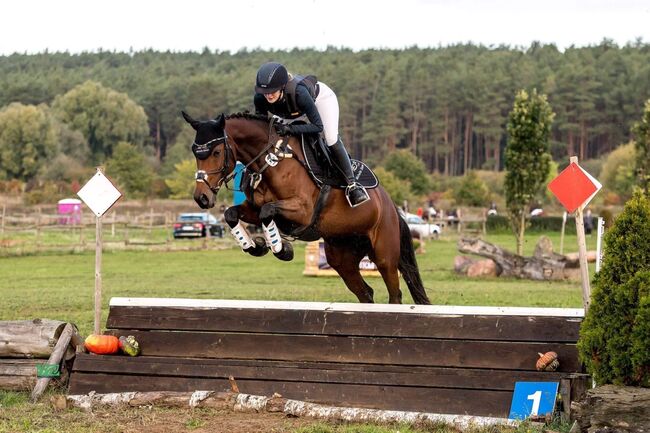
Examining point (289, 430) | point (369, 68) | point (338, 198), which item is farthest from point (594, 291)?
point (369, 68)

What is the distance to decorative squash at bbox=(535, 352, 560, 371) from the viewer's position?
6332 mm

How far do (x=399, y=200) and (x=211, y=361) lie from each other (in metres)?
58.3

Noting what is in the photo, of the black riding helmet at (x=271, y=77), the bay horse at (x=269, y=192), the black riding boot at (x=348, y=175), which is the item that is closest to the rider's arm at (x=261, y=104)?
the bay horse at (x=269, y=192)

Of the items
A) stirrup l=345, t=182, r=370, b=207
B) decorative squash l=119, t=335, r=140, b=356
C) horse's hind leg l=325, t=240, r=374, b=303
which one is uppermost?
stirrup l=345, t=182, r=370, b=207

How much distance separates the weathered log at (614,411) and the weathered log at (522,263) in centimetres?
1666

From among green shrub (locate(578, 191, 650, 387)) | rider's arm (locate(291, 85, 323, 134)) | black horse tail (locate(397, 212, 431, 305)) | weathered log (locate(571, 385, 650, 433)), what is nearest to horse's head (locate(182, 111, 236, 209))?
rider's arm (locate(291, 85, 323, 134))

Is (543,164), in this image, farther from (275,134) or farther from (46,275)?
(275,134)

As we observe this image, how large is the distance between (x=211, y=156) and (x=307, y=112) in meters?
0.93

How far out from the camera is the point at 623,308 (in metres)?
5.77

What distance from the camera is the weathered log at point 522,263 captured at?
2216 cm

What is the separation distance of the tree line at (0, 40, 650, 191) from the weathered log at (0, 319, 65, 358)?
82859mm

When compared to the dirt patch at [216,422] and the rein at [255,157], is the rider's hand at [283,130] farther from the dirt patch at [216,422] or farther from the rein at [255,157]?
the dirt patch at [216,422]

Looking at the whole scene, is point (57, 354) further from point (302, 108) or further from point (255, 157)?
point (302, 108)

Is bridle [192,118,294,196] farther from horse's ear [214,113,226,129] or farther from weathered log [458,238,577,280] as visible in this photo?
weathered log [458,238,577,280]
